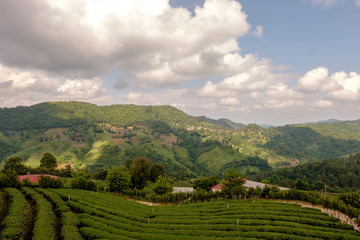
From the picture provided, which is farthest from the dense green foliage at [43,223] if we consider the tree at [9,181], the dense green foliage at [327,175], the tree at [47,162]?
the dense green foliage at [327,175]

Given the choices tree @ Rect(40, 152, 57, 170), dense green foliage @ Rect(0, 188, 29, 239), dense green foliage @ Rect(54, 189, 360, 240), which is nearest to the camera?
dense green foliage @ Rect(0, 188, 29, 239)

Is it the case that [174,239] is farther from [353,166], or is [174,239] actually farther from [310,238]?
[353,166]

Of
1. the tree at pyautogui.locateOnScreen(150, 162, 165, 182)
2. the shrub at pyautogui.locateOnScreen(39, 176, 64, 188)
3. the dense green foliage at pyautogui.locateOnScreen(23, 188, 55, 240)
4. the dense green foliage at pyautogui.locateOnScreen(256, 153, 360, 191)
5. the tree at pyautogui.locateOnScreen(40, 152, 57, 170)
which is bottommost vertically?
the dense green foliage at pyautogui.locateOnScreen(256, 153, 360, 191)

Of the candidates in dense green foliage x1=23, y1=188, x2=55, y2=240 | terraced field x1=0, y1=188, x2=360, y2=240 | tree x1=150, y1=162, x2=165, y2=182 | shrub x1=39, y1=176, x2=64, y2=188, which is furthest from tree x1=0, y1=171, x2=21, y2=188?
tree x1=150, y1=162, x2=165, y2=182

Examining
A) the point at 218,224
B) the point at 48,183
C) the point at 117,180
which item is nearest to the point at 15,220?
the point at 48,183

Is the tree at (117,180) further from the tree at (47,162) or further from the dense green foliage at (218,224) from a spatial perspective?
the tree at (47,162)

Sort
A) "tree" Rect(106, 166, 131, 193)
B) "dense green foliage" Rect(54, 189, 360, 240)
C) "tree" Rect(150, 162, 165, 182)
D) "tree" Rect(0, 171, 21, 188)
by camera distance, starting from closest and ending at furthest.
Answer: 1. "dense green foliage" Rect(54, 189, 360, 240)
2. "tree" Rect(0, 171, 21, 188)
3. "tree" Rect(106, 166, 131, 193)
4. "tree" Rect(150, 162, 165, 182)

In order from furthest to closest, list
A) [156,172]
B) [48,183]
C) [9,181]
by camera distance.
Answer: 1. [156,172]
2. [48,183]
3. [9,181]

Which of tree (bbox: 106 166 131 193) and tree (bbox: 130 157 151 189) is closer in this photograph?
tree (bbox: 106 166 131 193)

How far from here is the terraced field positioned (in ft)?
78.1

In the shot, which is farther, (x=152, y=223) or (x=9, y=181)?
(x=9, y=181)

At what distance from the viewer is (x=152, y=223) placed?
32281mm

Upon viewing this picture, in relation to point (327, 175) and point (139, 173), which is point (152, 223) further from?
point (327, 175)

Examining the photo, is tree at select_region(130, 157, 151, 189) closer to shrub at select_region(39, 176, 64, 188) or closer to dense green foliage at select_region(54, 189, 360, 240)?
shrub at select_region(39, 176, 64, 188)
